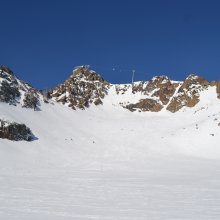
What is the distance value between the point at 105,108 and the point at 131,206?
61284mm

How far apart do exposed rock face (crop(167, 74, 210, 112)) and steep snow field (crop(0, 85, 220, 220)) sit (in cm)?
179

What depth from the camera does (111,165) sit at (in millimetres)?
33969

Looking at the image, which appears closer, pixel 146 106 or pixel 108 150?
pixel 108 150

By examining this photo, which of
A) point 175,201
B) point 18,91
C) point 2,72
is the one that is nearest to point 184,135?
point 18,91

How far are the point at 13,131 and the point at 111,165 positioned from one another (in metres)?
12.5

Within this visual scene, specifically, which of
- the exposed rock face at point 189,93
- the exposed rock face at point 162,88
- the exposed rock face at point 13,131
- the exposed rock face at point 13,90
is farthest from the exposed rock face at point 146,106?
the exposed rock face at point 13,131

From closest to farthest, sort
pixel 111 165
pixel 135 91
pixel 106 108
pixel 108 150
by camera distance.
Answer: pixel 111 165 < pixel 108 150 < pixel 106 108 < pixel 135 91

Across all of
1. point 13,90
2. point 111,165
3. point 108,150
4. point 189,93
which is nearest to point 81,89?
point 189,93

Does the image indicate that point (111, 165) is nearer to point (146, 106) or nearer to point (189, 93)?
point (146, 106)

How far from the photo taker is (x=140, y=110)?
254ft

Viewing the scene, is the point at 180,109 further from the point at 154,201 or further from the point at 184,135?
the point at 154,201

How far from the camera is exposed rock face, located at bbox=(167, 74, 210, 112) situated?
75.4 meters

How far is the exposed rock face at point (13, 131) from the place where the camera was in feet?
129

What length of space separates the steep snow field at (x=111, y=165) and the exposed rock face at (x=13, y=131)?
3.41 ft
